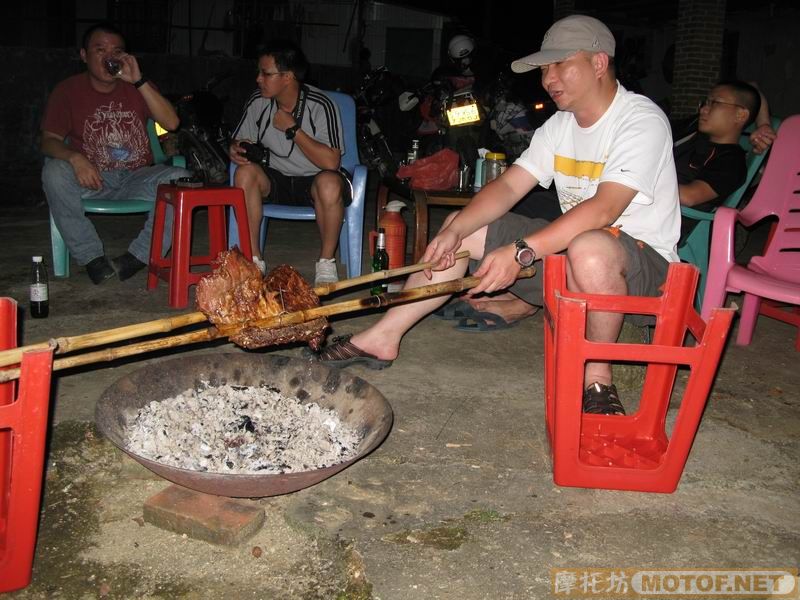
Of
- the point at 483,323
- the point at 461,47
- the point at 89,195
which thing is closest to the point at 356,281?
the point at 483,323

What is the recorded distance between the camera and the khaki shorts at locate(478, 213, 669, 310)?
302 cm

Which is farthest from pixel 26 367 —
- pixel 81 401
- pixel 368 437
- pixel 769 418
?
pixel 769 418

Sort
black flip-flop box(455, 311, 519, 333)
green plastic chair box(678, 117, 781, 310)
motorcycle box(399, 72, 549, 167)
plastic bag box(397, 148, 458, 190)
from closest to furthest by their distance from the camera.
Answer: black flip-flop box(455, 311, 519, 333), green plastic chair box(678, 117, 781, 310), plastic bag box(397, 148, 458, 190), motorcycle box(399, 72, 549, 167)

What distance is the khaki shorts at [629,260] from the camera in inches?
119

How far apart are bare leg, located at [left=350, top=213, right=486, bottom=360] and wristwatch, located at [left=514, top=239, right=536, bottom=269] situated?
56cm

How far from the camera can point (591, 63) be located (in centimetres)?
313

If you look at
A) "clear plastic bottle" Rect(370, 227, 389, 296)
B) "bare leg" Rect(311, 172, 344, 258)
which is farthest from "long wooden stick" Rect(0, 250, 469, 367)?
"bare leg" Rect(311, 172, 344, 258)

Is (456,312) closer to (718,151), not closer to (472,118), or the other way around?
(718,151)

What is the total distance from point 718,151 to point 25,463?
4.48 meters

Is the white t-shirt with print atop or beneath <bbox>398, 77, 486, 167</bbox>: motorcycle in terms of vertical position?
beneath

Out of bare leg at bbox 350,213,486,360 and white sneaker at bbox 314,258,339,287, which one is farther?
white sneaker at bbox 314,258,339,287

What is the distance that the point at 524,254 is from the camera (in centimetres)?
297

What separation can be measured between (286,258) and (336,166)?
1.33 m

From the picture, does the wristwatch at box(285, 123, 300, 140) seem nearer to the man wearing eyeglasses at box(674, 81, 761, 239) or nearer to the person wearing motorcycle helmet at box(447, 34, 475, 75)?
the man wearing eyeglasses at box(674, 81, 761, 239)
